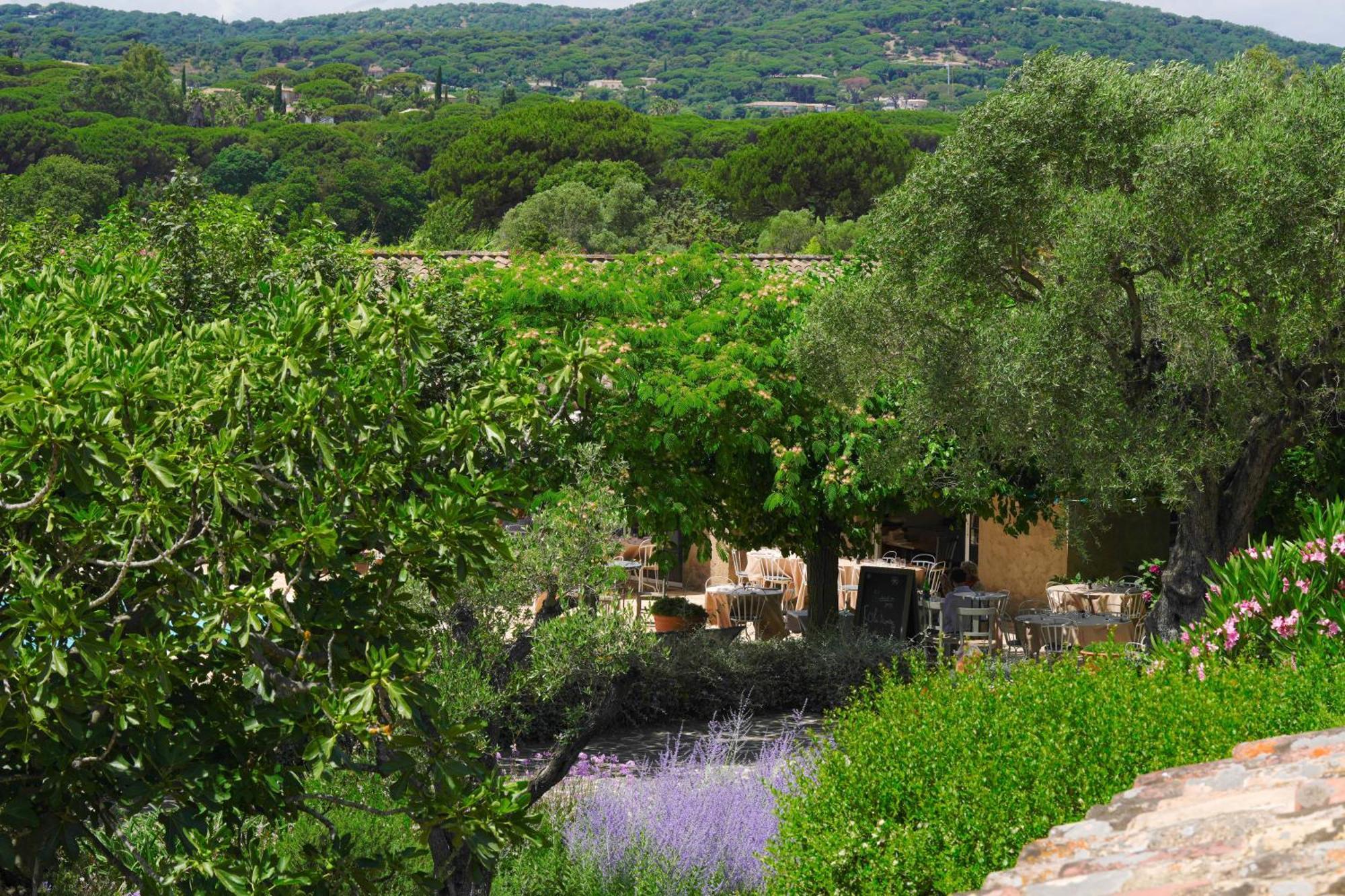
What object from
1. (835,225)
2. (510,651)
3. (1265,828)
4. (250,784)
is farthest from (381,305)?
(835,225)

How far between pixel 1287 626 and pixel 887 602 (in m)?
7.24

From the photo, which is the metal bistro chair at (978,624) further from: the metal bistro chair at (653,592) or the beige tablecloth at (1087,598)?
the metal bistro chair at (653,592)

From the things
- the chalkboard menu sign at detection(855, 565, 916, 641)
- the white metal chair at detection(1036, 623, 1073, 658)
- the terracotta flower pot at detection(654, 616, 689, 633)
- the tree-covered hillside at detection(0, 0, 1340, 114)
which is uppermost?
the tree-covered hillside at detection(0, 0, 1340, 114)

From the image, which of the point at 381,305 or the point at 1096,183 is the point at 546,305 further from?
the point at 381,305

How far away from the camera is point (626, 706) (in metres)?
12.5

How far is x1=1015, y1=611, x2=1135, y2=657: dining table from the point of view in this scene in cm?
1441

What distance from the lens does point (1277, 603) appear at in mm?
7723

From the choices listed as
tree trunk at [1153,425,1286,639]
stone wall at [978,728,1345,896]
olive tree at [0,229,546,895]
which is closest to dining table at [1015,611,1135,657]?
→ tree trunk at [1153,425,1286,639]

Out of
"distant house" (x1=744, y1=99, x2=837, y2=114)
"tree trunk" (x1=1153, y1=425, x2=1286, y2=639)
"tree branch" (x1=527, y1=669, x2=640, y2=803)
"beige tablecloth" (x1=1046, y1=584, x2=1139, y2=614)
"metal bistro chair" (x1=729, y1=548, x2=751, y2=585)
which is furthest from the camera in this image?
"distant house" (x1=744, y1=99, x2=837, y2=114)

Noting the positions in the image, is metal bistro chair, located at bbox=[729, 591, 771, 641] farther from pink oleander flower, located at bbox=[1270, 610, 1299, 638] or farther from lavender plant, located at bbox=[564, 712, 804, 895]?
pink oleander flower, located at bbox=[1270, 610, 1299, 638]

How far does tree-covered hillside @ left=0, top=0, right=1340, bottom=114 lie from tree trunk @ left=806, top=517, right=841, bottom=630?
13767cm

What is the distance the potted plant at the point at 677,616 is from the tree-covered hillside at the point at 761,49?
449ft

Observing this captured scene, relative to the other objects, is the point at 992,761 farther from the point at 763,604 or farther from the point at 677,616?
the point at 763,604

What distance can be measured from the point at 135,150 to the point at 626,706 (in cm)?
7906
